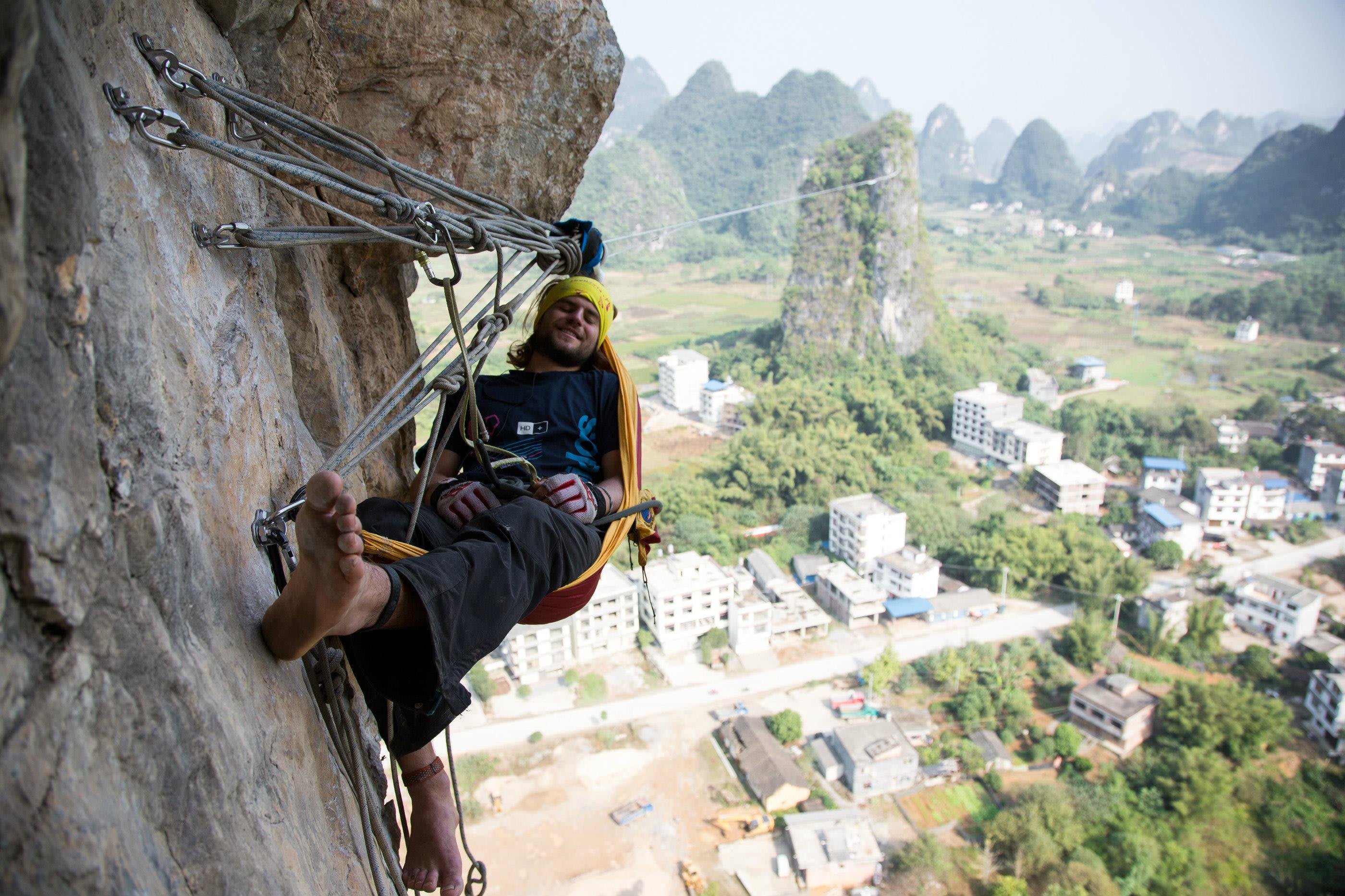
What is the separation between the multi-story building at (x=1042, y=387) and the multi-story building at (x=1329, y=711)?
1098 centimetres

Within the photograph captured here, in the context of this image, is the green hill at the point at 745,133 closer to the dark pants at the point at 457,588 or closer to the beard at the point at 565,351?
the beard at the point at 565,351

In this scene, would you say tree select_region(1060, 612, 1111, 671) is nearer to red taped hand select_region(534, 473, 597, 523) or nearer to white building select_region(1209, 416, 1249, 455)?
white building select_region(1209, 416, 1249, 455)

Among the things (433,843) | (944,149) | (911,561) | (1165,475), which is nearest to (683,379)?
(911,561)

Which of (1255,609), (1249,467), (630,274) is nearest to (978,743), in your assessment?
(1255,609)

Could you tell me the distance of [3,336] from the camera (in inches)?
22.6

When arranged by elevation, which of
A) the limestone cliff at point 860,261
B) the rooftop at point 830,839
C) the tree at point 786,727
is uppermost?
the limestone cliff at point 860,261

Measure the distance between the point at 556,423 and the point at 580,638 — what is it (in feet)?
29.5

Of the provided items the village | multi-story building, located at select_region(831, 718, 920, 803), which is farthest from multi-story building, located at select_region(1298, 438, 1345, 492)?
multi-story building, located at select_region(831, 718, 920, 803)

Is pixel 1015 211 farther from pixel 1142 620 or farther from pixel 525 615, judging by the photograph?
pixel 525 615

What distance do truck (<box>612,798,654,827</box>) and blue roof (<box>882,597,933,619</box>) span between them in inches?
185

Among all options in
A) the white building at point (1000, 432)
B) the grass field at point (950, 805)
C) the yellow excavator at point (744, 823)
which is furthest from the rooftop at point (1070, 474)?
the yellow excavator at point (744, 823)

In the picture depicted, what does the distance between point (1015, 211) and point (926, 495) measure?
49471 millimetres

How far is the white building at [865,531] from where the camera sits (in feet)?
41.7

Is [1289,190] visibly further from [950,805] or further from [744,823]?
[744,823]
